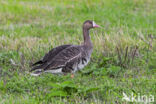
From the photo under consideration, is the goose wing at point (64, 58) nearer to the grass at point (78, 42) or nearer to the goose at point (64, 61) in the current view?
the goose at point (64, 61)

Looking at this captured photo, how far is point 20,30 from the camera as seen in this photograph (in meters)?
12.2

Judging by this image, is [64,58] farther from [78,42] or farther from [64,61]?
[78,42]

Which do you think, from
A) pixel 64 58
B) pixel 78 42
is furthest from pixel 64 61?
pixel 78 42

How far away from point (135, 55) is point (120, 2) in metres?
7.98

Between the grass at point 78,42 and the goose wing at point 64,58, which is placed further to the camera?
the goose wing at point 64,58

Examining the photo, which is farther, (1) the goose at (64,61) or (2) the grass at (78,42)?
(1) the goose at (64,61)

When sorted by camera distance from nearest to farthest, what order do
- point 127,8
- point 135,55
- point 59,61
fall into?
point 59,61
point 135,55
point 127,8

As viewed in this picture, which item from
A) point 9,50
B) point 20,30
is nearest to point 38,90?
point 9,50

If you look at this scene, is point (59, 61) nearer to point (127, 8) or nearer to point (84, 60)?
point (84, 60)

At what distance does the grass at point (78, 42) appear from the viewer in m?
6.19

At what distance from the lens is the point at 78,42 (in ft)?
33.0

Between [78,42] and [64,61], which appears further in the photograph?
[78,42]

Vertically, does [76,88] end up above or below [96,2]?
below

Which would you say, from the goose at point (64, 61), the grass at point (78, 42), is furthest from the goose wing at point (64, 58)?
the grass at point (78, 42)
